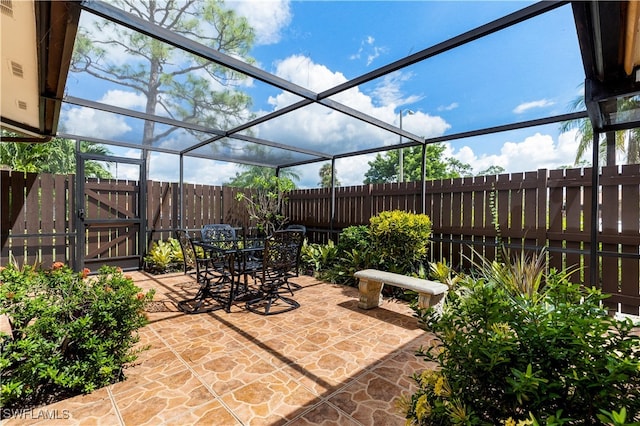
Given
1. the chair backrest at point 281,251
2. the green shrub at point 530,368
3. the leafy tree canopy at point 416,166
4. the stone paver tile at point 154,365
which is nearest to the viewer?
the green shrub at point 530,368

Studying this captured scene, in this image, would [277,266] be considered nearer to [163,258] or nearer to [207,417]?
[207,417]

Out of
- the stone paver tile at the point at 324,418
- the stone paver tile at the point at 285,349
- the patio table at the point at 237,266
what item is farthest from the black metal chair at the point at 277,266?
the stone paver tile at the point at 324,418

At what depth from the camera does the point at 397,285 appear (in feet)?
11.3

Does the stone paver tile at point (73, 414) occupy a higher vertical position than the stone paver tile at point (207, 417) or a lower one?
higher

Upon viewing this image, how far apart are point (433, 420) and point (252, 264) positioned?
3.22 meters

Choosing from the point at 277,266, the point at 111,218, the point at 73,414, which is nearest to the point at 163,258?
the point at 111,218

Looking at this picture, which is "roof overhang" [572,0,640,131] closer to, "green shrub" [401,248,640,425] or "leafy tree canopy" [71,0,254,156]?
"green shrub" [401,248,640,425]

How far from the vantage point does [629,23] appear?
1273 mm

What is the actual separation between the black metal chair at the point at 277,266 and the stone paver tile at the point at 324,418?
1777 mm

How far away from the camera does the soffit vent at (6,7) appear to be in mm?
1316

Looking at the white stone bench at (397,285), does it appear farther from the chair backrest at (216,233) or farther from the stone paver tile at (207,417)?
the chair backrest at (216,233)

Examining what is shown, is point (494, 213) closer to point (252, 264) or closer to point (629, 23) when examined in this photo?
point (629, 23)

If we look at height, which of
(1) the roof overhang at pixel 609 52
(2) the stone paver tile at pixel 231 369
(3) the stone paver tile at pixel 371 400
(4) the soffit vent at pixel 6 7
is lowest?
(3) the stone paver tile at pixel 371 400

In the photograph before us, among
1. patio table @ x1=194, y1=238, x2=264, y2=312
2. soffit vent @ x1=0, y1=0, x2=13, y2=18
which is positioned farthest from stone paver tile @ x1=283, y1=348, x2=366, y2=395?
soffit vent @ x1=0, y1=0, x2=13, y2=18
